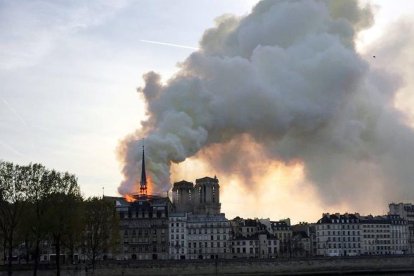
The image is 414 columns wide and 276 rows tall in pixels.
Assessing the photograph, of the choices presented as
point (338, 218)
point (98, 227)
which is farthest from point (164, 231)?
point (338, 218)

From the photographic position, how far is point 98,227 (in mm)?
93125

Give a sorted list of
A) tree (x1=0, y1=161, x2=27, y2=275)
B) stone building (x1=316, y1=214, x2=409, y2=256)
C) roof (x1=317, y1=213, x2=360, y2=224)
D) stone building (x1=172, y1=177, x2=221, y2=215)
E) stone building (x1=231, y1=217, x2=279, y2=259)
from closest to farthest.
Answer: tree (x1=0, y1=161, x2=27, y2=275) → stone building (x1=231, y1=217, x2=279, y2=259) → stone building (x1=172, y1=177, x2=221, y2=215) → stone building (x1=316, y1=214, x2=409, y2=256) → roof (x1=317, y1=213, x2=360, y2=224)

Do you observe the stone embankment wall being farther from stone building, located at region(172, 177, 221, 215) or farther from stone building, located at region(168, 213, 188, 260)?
stone building, located at region(172, 177, 221, 215)

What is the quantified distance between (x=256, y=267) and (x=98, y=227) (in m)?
27.3

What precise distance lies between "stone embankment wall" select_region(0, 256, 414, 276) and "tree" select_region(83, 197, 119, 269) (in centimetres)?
348

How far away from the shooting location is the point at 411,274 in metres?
109

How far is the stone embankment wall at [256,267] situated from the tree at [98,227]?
3478 millimetres

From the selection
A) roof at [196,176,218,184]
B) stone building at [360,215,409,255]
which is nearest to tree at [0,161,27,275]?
roof at [196,176,218,184]

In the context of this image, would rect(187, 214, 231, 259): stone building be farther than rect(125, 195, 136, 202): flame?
Yes

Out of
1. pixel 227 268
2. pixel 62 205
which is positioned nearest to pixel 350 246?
pixel 227 268

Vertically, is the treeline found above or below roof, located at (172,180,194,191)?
below

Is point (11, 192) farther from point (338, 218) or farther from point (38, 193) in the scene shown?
point (338, 218)

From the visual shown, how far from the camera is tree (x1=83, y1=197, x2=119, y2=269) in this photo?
91.7m

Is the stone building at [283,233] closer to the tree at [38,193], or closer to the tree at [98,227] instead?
the tree at [98,227]
